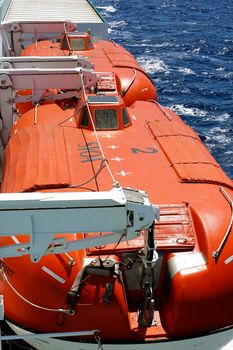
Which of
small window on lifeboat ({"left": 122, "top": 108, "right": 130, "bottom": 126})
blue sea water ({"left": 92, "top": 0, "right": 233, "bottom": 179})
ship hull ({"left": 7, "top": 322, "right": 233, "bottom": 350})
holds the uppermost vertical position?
small window on lifeboat ({"left": 122, "top": 108, "right": 130, "bottom": 126})

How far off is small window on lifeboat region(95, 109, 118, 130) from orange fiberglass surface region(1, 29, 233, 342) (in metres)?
1.28

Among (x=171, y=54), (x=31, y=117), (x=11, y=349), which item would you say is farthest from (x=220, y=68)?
(x=11, y=349)

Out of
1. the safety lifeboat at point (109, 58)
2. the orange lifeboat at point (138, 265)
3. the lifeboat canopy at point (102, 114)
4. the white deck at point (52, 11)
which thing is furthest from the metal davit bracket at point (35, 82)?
the white deck at point (52, 11)

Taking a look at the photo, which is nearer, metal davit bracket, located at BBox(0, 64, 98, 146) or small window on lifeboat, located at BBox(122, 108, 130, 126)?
small window on lifeboat, located at BBox(122, 108, 130, 126)

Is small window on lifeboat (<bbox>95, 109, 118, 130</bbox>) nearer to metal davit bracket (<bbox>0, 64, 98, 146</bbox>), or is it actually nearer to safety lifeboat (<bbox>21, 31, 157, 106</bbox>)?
metal davit bracket (<bbox>0, 64, 98, 146</bbox>)

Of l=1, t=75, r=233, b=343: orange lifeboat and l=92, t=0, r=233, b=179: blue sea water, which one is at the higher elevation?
l=1, t=75, r=233, b=343: orange lifeboat

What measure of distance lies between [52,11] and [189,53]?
1193 cm

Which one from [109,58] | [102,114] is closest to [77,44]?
[109,58]

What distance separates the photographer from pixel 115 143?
15.8 m

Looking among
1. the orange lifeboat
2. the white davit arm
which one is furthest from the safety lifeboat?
the white davit arm

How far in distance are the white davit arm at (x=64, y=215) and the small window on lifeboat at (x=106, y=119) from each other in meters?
7.81

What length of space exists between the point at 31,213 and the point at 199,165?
7.25 meters

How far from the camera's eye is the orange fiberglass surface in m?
11.3

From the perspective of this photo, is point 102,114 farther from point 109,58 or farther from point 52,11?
point 52,11
